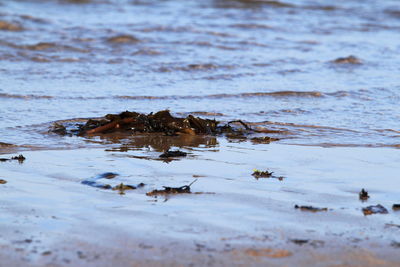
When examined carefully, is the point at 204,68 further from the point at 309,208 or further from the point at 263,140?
the point at 309,208

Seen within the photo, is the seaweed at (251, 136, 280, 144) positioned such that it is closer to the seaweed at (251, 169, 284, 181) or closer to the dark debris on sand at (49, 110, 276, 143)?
the dark debris on sand at (49, 110, 276, 143)

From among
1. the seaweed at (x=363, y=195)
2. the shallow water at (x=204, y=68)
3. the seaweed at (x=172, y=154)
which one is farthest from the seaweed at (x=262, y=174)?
the shallow water at (x=204, y=68)

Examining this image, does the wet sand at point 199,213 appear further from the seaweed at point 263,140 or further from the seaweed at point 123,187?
the seaweed at point 263,140

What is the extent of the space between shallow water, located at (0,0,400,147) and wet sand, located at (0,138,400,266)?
1.06 m

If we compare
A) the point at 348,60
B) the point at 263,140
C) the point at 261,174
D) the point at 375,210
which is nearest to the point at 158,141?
→ the point at 263,140

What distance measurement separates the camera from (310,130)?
5832mm

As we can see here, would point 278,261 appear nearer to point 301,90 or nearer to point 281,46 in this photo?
point 301,90

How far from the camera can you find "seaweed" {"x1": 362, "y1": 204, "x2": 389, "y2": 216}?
3359 millimetres

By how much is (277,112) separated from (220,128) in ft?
3.81

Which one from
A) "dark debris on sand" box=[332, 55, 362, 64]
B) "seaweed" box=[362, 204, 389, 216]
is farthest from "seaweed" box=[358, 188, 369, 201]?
"dark debris on sand" box=[332, 55, 362, 64]

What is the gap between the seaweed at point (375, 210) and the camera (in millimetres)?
3359

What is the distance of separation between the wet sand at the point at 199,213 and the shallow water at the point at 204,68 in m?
1.06

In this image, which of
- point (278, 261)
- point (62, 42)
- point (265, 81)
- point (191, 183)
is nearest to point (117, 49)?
point (62, 42)

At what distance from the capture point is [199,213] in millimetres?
3307
